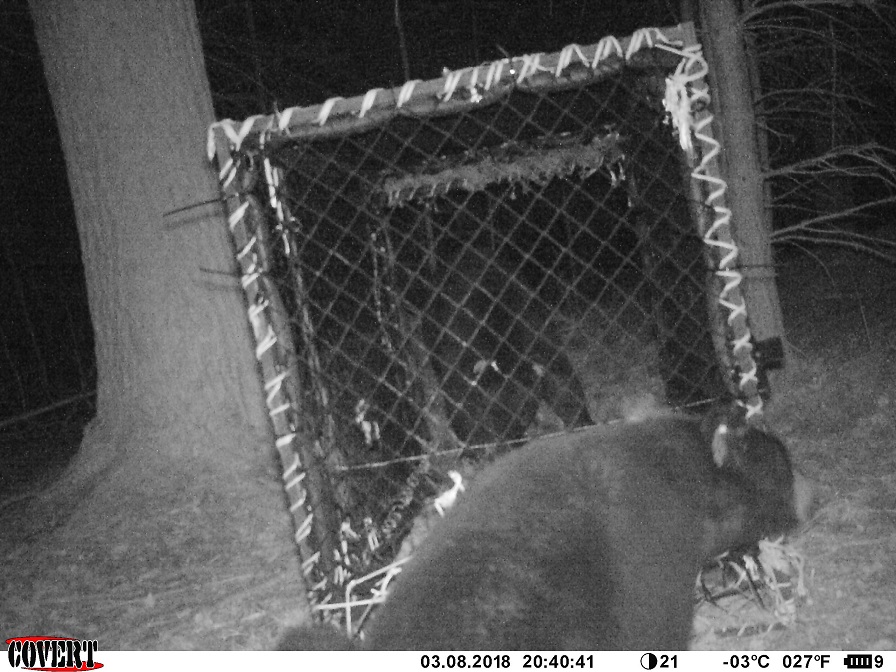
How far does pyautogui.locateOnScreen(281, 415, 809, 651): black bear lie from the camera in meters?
1.89

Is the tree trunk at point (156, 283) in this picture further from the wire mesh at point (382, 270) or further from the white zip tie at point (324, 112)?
the white zip tie at point (324, 112)

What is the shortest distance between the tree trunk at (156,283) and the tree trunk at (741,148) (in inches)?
129

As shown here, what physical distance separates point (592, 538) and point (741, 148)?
4098 millimetres

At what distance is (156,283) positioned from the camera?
15.9ft

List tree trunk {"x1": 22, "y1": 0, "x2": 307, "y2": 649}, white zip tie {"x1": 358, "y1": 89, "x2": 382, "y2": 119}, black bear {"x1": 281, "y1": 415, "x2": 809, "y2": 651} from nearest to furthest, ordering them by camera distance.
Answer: black bear {"x1": 281, "y1": 415, "x2": 809, "y2": 651}, white zip tie {"x1": 358, "y1": 89, "x2": 382, "y2": 119}, tree trunk {"x1": 22, "y1": 0, "x2": 307, "y2": 649}

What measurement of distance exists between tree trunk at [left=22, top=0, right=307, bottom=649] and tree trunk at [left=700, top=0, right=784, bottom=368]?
10.7 ft

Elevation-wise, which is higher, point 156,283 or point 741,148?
point 741,148

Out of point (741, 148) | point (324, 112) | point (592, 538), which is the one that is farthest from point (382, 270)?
point (741, 148)

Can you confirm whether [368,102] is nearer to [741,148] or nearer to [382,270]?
[382,270]

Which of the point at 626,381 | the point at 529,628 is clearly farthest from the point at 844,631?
the point at 626,381

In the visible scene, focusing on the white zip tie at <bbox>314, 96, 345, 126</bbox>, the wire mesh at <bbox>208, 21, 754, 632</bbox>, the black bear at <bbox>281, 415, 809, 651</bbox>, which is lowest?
the black bear at <bbox>281, 415, 809, 651</bbox>
